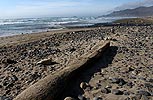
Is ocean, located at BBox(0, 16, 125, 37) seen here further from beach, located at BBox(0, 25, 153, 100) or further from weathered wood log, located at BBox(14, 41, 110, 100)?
weathered wood log, located at BBox(14, 41, 110, 100)

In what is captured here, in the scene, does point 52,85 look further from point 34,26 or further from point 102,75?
point 34,26

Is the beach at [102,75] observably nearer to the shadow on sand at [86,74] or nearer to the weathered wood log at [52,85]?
the shadow on sand at [86,74]

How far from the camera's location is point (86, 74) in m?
8.88

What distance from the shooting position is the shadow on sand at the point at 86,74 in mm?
7525

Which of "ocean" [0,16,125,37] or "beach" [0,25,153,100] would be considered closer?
"beach" [0,25,153,100]

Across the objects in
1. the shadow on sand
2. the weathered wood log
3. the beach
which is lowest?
the beach

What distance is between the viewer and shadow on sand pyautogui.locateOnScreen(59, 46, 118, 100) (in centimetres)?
753

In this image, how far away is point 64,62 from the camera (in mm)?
11023

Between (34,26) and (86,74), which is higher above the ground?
(86,74)

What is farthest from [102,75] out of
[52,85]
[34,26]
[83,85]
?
[34,26]

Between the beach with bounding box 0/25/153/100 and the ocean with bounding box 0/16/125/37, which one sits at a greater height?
the beach with bounding box 0/25/153/100

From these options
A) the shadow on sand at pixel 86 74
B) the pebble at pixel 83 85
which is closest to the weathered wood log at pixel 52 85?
the shadow on sand at pixel 86 74

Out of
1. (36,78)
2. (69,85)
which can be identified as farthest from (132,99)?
(36,78)

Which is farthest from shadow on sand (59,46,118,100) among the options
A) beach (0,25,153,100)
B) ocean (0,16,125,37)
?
ocean (0,16,125,37)
